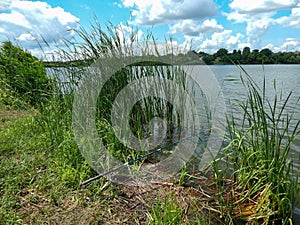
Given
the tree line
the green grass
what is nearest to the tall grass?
the green grass

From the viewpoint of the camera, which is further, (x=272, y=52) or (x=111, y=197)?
(x=272, y=52)

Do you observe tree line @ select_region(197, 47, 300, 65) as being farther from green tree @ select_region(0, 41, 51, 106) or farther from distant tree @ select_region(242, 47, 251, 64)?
green tree @ select_region(0, 41, 51, 106)

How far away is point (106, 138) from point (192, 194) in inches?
37.5

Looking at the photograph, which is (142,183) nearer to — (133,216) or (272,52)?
(133,216)

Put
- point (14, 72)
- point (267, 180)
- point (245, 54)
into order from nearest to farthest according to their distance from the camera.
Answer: point (267, 180), point (245, 54), point (14, 72)

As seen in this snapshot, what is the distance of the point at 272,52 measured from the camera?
263cm

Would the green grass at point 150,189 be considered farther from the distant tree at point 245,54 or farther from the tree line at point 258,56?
the distant tree at point 245,54

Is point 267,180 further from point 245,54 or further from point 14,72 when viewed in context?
point 14,72

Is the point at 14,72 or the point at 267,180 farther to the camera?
the point at 14,72

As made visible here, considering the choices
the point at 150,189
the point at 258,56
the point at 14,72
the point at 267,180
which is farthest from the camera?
the point at 14,72

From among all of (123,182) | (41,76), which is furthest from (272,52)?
(41,76)

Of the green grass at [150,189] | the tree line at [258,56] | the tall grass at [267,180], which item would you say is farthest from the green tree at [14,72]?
the tall grass at [267,180]

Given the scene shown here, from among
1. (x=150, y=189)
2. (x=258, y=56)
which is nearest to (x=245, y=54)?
(x=258, y=56)

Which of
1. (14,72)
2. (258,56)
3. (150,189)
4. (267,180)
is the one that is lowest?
(150,189)
